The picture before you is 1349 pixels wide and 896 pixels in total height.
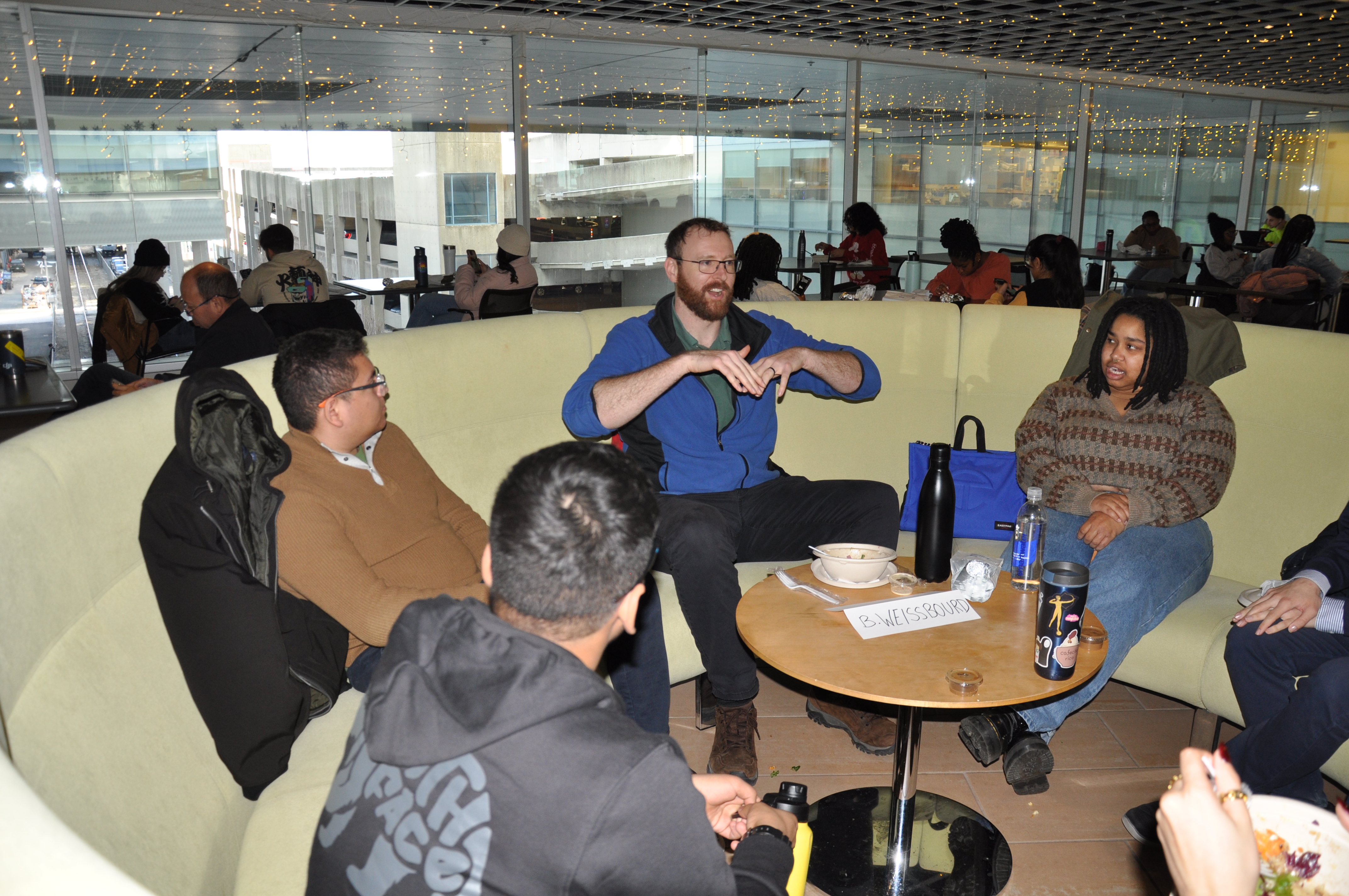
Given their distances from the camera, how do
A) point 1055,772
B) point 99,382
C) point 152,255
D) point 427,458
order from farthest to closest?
point 152,255 < point 99,382 < point 427,458 < point 1055,772

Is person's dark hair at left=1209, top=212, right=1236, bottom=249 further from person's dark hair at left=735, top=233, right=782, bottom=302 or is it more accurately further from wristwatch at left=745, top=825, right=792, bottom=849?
wristwatch at left=745, top=825, right=792, bottom=849

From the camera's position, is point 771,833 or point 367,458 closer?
point 771,833

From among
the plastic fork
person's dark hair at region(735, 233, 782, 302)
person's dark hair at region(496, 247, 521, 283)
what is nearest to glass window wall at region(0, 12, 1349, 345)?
person's dark hair at region(496, 247, 521, 283)

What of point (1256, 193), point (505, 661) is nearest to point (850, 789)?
point (505, 661)

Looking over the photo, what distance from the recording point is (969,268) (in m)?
5.45

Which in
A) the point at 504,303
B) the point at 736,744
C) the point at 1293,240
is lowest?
the point at 736,744

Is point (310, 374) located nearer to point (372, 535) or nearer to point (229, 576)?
point (372, 535)

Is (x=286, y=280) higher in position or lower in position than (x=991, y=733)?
higher

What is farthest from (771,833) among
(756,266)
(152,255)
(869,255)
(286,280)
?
(869,255)

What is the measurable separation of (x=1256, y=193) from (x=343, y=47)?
1291cm

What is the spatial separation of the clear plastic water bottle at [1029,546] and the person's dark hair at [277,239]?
5237mm

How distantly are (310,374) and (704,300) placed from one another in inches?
47.6

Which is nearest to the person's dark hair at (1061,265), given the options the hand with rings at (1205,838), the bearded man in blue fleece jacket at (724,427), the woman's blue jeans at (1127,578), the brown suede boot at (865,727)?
the bearded man in blue fleece jacket at (724,427)

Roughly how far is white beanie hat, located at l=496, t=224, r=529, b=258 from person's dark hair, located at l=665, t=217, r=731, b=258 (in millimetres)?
3502
